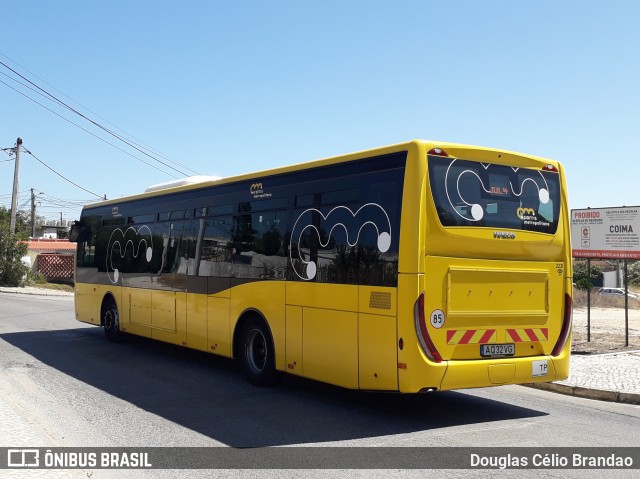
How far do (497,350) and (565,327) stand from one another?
1.22 meters

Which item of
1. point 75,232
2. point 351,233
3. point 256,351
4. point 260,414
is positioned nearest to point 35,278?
point 75,232

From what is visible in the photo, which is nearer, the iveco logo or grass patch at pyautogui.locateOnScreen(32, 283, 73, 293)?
the iveco logo

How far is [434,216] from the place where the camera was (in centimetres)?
768

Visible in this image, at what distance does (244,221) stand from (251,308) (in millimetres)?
1394

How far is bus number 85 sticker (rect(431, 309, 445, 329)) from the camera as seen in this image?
7582 millimetres

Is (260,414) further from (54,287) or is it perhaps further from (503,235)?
(54,287)

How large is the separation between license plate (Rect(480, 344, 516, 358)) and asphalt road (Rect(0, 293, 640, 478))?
32.2 inches

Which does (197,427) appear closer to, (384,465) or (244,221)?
(384,465)

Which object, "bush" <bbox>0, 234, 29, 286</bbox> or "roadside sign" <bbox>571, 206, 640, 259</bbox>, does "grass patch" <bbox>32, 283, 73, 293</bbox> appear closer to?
"bush" <bbox>0, 234, 29, 286</bbox>

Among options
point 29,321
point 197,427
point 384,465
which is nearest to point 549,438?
point 384,465

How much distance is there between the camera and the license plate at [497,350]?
7.99 m

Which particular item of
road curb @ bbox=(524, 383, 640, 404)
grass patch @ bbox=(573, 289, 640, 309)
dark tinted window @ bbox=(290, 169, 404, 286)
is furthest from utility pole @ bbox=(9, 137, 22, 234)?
road curb @ bbox=(524, 383, 640, 404)

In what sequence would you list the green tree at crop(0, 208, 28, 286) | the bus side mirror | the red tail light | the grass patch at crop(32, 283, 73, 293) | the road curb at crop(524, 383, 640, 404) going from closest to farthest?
the red tail light → the road curb at crop(524, 383, 640, 404) → the bus side mirror → the green tree at crop(0, 208, 28, 286) → the grass patch at crop(32, 283, 73, 293)

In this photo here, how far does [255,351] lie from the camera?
10.3 metres
